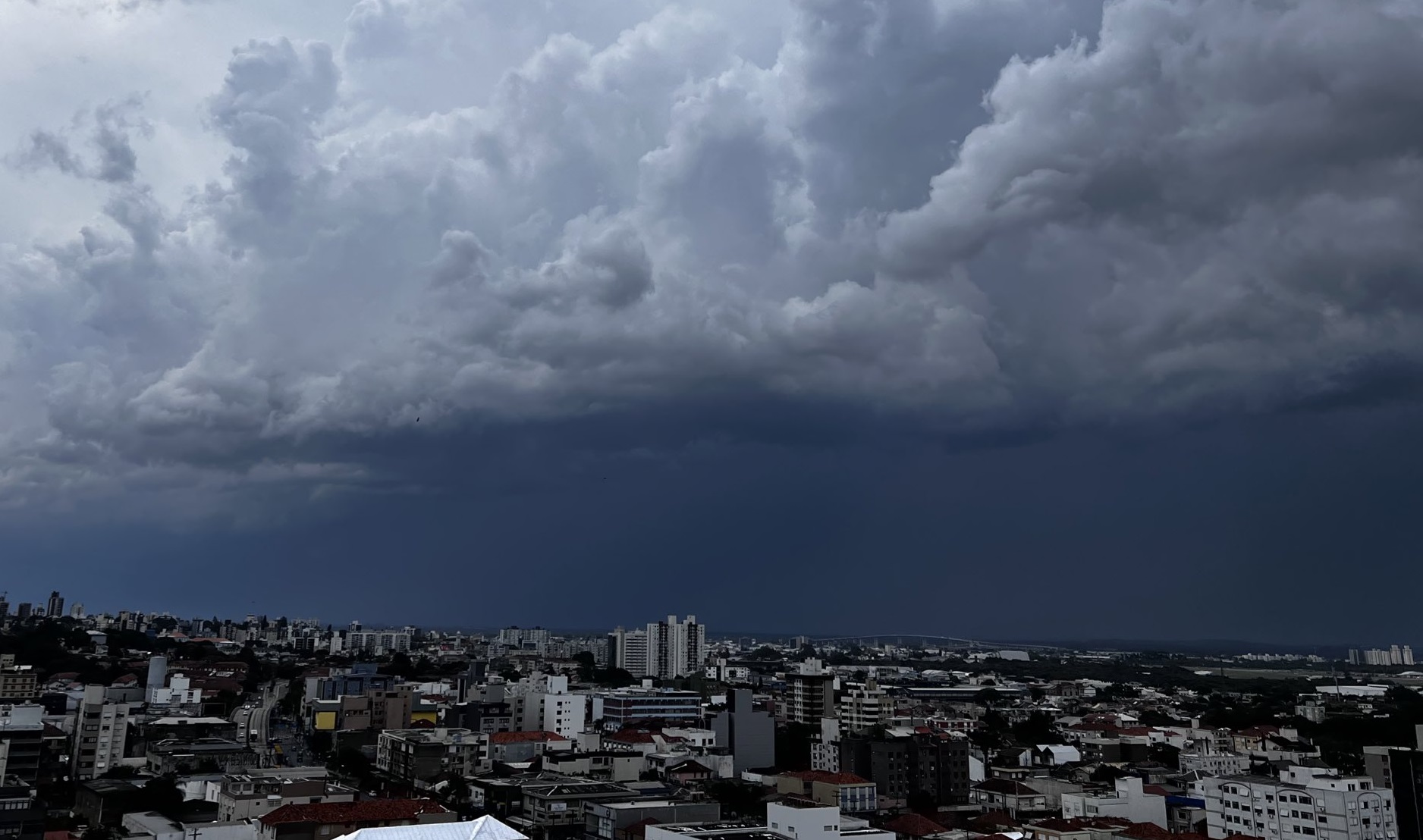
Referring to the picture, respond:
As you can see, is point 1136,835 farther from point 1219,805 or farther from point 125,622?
point 125,622

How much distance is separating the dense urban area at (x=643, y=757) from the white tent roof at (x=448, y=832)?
47 millimetres

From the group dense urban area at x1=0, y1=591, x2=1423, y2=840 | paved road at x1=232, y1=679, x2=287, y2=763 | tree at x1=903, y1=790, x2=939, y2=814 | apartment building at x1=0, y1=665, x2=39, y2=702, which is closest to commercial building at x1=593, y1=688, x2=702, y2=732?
dense urban area at x1=0, y1=591, x2=1423, y2=840

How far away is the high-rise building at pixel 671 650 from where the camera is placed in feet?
292

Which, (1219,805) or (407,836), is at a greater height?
(407,836)

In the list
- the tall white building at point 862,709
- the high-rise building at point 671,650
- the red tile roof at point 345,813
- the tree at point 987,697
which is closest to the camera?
the red tile roof at point 345,813

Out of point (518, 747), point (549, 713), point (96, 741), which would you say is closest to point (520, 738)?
point (518, 747)

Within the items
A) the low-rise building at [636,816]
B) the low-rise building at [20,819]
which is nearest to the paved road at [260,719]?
the low-rise building at [20,819]

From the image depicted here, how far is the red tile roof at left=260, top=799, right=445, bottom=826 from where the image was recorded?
19.0m

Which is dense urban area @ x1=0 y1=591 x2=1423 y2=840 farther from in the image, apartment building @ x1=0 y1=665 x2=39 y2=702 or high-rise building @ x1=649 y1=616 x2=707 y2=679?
high-rise building @ x1=649 y1=616 x2=707 y2=679

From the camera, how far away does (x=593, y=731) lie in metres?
41.2

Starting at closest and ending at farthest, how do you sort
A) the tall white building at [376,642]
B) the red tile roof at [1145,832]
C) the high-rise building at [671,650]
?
the red tile roof at [1145,832] < the high-rise building at [671,650] < the tall white building at [376,642]

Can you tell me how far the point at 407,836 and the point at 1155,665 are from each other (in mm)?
127208

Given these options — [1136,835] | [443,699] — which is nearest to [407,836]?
[1136,835]

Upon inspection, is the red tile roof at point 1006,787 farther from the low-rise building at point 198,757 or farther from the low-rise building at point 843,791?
the low-rise building at point 198,757
